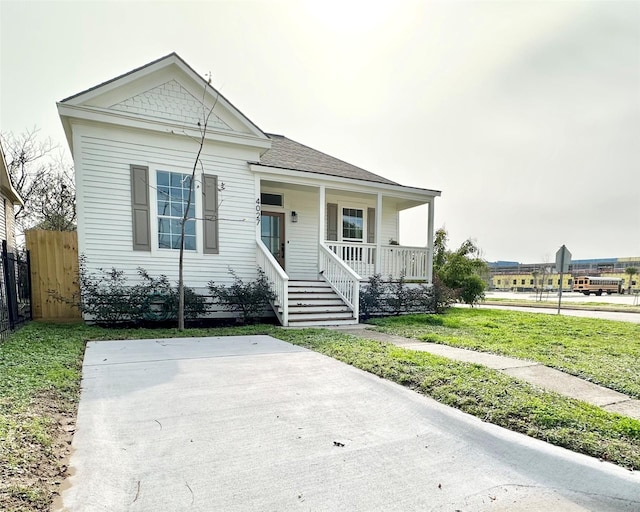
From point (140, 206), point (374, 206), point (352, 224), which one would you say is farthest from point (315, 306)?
point (374, 206)

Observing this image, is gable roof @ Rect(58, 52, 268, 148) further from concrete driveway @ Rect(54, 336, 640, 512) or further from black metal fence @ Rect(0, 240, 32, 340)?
concrete driveway @ Rect(54, 336, 640, 512)

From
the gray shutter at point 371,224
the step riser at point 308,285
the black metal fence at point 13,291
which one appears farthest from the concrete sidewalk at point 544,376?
the black metal fence at point 13,291

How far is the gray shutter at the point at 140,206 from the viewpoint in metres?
7.46

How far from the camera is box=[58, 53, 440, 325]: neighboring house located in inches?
283

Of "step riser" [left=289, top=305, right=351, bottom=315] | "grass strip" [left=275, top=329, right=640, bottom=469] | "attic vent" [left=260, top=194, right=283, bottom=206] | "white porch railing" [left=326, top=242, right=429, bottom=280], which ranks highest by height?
"attic vent" [left=260, top=194, right=283, bottom=206]

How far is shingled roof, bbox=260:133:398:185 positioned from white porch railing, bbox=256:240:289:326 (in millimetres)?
2582

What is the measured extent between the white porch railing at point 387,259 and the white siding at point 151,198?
8.57 ft

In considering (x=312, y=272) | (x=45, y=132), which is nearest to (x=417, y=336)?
(x=312, y=272)

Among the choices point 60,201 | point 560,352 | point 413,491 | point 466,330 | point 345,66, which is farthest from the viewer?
point 60,201

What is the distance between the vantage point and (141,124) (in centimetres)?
739

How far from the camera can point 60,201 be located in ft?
52.2

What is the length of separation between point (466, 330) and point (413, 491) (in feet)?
19.4

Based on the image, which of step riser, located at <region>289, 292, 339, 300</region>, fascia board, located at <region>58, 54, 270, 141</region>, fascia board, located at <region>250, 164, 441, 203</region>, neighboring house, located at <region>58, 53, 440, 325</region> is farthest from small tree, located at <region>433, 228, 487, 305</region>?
fascia board, located at <region>58, 54, 270, 141</region>

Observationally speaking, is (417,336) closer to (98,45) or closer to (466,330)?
(466,330)
